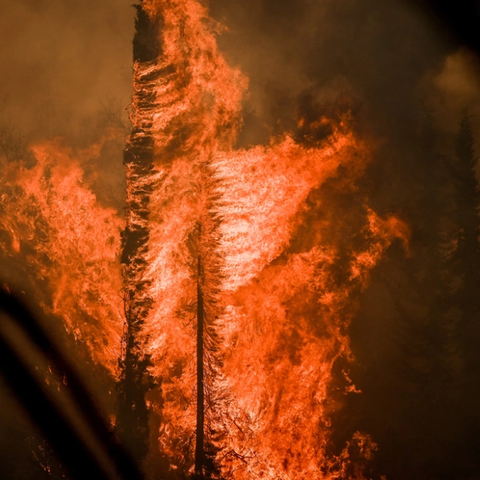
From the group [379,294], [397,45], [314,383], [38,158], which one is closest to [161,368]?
[314,383]

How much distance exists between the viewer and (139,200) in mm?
11031

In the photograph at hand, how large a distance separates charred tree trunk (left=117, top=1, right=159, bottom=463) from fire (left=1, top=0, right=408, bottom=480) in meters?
0.04

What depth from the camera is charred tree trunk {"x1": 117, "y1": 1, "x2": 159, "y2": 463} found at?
1077 centimetres

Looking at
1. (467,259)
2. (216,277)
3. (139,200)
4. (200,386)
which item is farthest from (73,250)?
(467,259)

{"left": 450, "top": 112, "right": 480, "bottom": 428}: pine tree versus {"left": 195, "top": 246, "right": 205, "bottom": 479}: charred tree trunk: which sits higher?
{"left": 450, "top": 112, "right": 480, "bottom": 428}: pine tree

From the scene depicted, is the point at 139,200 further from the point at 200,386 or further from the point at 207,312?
the point at 200,386

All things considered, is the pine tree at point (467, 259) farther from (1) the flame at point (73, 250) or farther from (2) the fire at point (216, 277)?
(1) the flame at point (73, 250)

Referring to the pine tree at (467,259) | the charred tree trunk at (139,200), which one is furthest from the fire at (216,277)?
the pine tree at (467,259)

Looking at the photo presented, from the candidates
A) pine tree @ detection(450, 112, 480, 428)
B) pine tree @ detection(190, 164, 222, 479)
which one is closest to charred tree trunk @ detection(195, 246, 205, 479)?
pine tree @ detection(190, 164, 222, 479)

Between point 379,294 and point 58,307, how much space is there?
16.3 meters

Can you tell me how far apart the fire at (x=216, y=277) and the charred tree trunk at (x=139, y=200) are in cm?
4

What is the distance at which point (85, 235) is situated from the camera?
41.5 ft

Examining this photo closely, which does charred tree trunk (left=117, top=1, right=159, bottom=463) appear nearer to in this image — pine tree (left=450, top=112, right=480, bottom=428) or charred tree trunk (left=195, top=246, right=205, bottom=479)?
charred tree trunk (left=195, top=246, right=205, bottom=479)

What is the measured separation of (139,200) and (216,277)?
11.2 feet
